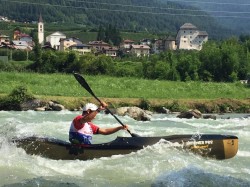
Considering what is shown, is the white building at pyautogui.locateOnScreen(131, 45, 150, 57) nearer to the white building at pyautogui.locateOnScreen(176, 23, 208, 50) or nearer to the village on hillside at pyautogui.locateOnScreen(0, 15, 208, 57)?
the village on hillside at pyautogui.locateOnScreen(0, 15, 208, 57)

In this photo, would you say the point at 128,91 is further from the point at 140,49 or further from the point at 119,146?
the point at 140,49

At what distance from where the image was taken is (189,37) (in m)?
169

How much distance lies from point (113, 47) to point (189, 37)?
4608 cm

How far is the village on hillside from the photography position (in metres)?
123

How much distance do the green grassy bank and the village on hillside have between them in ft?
237

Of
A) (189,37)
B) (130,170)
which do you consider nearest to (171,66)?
(130,170)

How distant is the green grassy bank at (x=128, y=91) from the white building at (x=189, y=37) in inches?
4889

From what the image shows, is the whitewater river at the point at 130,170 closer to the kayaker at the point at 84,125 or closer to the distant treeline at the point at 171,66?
the kayaker at the point at 84,125

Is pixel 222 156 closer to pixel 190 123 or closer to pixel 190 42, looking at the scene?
pixel 190 123

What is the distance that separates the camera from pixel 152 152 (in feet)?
42.1

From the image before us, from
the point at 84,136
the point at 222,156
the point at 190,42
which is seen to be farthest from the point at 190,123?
the point at 190,42

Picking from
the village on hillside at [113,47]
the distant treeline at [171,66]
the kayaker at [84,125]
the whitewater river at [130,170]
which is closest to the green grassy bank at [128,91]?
the distant treeline at [171,66]

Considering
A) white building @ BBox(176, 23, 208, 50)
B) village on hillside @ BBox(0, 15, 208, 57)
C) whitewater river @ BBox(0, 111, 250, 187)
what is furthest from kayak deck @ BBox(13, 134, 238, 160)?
white building @ BBox(176, 23, 208, 50)

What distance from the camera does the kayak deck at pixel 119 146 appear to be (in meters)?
12.4
